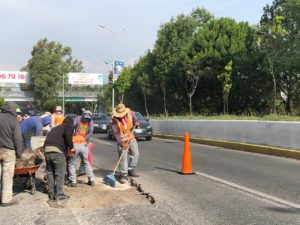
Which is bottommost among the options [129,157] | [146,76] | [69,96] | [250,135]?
[129,157]

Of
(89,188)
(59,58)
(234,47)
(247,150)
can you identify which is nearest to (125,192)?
(89,188)

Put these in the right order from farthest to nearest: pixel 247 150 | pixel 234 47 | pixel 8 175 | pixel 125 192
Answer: pixel 234 47 < pixel 247 150 < pixel 125 192 < pixel 8 175

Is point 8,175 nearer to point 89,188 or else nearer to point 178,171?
point 89,188

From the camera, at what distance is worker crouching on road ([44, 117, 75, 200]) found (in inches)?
314

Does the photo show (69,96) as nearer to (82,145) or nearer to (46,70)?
(46,70)

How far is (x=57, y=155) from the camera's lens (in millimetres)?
7984

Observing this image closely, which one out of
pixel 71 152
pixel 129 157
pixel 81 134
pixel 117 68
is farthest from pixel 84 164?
pixel 117 68

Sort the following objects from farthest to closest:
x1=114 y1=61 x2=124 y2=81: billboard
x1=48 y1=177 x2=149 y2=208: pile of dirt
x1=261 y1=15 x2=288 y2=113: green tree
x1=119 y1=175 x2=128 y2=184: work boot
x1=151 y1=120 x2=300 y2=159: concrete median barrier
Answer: x1=114 y1=61 x2=124 y2=81: billboard < x1=261 y1=15 x2=288 y2=113: green tree < x1=151 y1=120 x2=300 y2=159: concrete median barrier < x1=119 y1=175 x2=128 y2=184: work boot < x1=48 y1=177 x2=149 y2=208: pile of dirt

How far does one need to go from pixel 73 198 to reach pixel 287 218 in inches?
140

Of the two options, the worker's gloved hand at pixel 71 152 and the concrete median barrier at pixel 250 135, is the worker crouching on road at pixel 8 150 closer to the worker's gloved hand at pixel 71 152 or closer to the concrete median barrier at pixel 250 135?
the worker's gloved hand at pixel 71 152

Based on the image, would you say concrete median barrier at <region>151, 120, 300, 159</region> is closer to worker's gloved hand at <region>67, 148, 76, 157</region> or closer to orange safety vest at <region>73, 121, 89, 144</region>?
orange safety vest at <region>73, 121, 89, 144</region>

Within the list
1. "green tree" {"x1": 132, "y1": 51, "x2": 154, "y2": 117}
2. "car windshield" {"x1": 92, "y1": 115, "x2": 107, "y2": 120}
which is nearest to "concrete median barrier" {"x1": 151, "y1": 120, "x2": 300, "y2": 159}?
"car windshield" {"x1": 92, "y1": 115, "x2": 107, "y2": 120}

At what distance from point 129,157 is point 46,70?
83.4m

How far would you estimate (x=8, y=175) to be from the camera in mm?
7754
